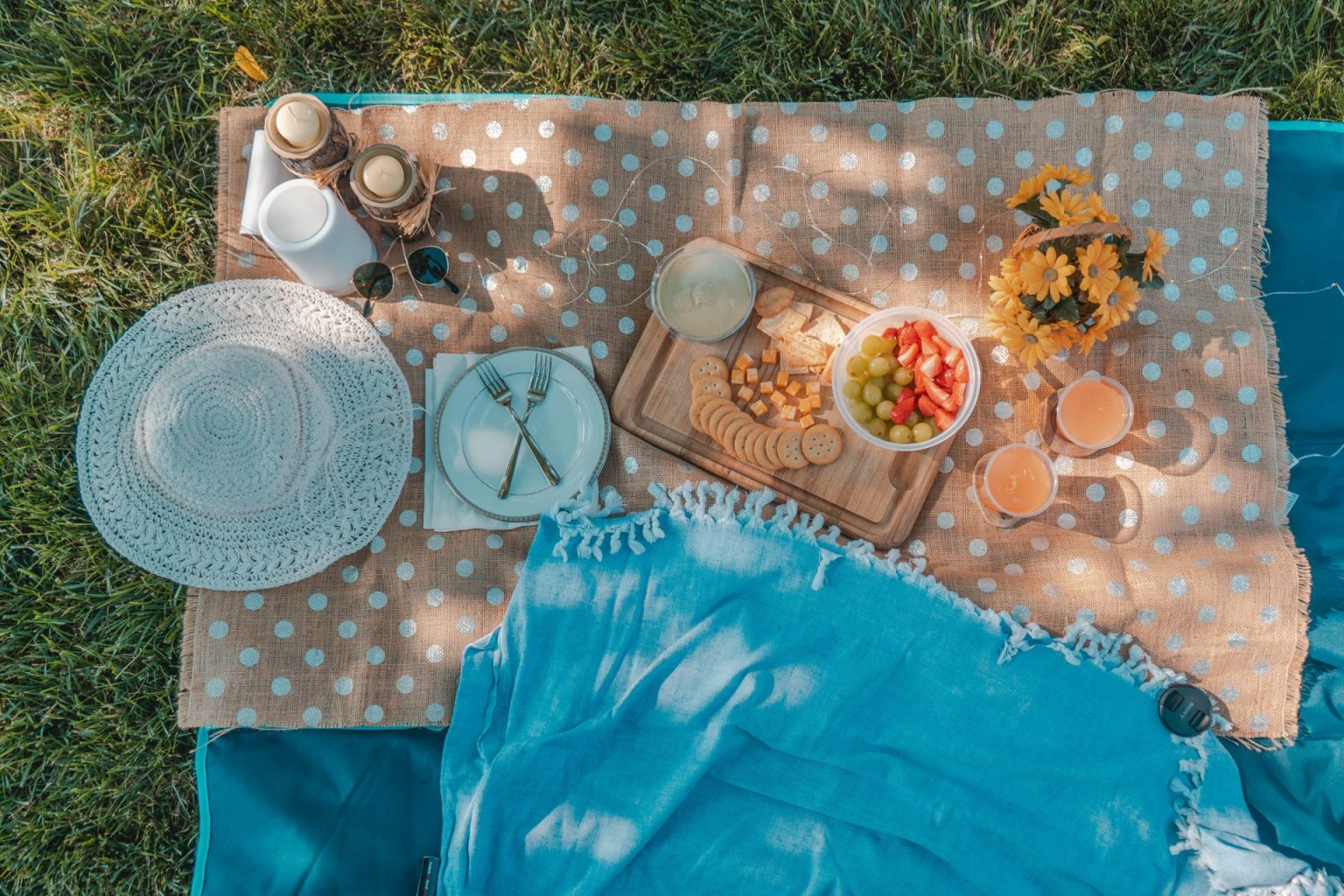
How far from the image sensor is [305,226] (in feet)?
6.20

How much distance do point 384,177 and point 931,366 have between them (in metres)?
1.33

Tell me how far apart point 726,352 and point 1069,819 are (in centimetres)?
134

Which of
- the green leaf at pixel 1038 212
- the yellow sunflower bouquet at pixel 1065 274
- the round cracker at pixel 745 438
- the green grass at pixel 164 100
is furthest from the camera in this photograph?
the green grass at pixel 164 100

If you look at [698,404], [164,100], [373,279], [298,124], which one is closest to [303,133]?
[298,124]

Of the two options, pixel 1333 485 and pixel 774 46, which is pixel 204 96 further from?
pixel 1333 485

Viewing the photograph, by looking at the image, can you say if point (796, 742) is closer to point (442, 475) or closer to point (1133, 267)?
point (442, 475)

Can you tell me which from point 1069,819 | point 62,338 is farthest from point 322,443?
point 1069,819

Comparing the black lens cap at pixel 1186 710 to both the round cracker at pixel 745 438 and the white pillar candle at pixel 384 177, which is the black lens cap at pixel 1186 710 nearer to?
the round cracker at pixel 745 438

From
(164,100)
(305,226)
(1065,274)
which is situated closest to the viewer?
(1065,274)

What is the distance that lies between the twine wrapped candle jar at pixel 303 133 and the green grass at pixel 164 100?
1.33 ft

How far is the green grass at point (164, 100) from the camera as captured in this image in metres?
2.19

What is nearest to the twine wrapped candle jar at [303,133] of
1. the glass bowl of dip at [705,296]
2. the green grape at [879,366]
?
the glass bowl of dip at [705,296]

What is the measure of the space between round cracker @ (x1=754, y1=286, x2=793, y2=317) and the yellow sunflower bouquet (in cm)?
47

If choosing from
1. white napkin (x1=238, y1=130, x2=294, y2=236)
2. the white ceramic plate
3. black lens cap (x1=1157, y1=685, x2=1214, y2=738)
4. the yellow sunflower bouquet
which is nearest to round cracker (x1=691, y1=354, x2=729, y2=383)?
the white ceramic plate
